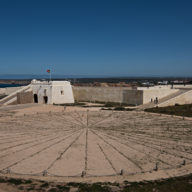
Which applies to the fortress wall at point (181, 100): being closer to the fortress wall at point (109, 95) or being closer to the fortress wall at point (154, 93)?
the fortress wall at point (154, 93)

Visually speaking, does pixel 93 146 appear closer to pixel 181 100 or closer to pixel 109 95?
pixel 109 95

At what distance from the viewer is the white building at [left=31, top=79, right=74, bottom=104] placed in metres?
31.6

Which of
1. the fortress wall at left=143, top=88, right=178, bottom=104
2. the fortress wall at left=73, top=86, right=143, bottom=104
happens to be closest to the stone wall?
the fortress wall at left=73, top=86, right=143, bottom=104

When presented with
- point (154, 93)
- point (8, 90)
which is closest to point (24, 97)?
point (8, 90)

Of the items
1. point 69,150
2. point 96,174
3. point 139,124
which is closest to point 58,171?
point 96,174

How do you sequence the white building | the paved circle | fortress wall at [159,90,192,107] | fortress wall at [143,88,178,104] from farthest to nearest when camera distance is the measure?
the white building, fortress wall at [143,88,178,104], fortress wall at [159,90,192,107], the paved circle

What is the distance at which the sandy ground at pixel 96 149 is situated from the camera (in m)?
9.09

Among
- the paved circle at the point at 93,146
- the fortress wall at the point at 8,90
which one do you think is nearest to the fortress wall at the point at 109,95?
the paved circle at the point at 93,146

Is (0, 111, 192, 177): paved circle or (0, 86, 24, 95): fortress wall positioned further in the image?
(0, 86, 24, 95): fortress wall

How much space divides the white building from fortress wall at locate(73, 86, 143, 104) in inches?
130

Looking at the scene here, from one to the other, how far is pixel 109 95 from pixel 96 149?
2134 centimetres

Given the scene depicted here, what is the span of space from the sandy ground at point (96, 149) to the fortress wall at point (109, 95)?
406 inches

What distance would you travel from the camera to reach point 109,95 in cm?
3300

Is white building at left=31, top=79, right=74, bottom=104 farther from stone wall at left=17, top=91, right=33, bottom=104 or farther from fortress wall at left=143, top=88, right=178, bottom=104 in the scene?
fortress wall at left=143, top=88, right=178, bottom=104
